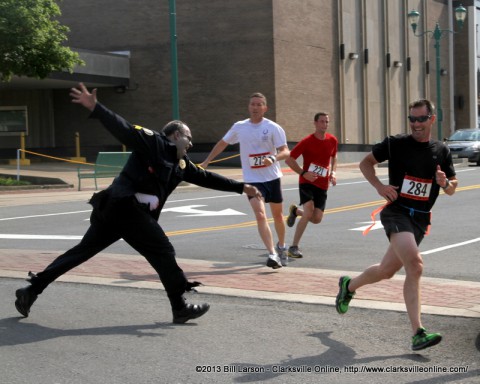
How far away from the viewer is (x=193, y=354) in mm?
6293

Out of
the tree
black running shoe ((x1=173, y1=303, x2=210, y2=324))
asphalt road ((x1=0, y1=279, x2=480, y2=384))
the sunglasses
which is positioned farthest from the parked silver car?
the sunglasses

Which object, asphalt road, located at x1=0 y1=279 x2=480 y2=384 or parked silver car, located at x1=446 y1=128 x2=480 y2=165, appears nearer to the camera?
asphalt road, located at x1=0 y1=279 x2=480 y2=384

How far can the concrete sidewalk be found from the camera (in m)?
7.93

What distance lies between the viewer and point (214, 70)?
3850 centimetres

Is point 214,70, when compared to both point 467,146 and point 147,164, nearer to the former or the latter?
point 467,146

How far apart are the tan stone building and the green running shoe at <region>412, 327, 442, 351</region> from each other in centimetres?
3060

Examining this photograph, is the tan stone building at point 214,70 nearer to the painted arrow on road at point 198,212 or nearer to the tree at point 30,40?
the tree at point 30,40

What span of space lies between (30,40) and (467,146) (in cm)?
1997

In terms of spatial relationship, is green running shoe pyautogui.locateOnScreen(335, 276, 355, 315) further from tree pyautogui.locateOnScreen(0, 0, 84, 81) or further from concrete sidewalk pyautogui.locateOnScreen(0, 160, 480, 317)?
tree pyautogui.locateOnScreen(0, 0, 84, 81)

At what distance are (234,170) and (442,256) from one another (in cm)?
2373

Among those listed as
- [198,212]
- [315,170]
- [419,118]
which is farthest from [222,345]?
[198,212]

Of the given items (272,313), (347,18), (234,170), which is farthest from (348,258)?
(347,18)

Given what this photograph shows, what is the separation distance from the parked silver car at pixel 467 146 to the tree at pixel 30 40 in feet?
59.6

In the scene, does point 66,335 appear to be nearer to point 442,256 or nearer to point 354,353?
point 354,353
